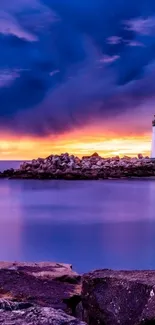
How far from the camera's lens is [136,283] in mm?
3867

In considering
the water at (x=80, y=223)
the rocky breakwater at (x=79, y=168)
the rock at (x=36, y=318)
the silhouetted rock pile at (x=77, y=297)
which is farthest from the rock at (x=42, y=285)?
the rocky breakwater at (x=79, y=168)

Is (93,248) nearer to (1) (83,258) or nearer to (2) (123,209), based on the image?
(1) (83,258)

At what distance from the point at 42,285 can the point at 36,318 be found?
2.51 metres

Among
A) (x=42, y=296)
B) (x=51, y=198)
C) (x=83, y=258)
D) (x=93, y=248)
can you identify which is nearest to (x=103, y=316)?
(x=42, y=296)

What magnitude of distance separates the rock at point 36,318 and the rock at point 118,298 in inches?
51.6

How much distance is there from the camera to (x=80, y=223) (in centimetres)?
1493

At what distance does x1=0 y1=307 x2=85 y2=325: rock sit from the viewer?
240cm

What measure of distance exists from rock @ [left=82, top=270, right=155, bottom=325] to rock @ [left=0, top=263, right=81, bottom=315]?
1.49 feet

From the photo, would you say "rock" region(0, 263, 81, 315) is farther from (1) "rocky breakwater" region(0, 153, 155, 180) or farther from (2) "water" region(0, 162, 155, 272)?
(1) "rocky breakwater" region(0, 153, 155, 180)

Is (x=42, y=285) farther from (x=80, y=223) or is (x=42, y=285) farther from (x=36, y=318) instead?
(x=80, y=223)

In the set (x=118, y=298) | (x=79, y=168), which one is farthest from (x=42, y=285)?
(x=79, y=168)

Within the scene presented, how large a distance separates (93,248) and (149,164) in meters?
18.7

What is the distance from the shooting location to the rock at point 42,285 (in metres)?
4.53

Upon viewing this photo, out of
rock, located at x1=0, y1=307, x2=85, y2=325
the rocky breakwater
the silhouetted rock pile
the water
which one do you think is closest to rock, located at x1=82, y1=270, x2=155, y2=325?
the silhouetted rock pile
